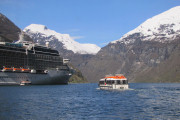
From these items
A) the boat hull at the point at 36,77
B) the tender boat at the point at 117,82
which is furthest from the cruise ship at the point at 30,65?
the tender boat at the point at 117,82

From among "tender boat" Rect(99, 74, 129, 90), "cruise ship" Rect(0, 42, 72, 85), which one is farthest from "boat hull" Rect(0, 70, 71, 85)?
"tender boat" Rect(99, 74, 129, 90)

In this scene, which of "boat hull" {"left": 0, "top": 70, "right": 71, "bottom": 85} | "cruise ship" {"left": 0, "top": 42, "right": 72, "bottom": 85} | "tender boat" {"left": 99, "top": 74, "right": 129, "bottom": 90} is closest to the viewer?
"tender boat" {"left": 99, "top": 74, "right": 129, "bottom": 90}

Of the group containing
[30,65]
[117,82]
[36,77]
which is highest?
[30,65]

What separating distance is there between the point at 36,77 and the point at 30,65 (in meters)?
8.71

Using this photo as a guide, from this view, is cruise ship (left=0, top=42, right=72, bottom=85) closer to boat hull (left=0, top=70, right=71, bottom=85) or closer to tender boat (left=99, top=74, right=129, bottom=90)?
boat hull (left=0, top=70, right=71, bottom=85)

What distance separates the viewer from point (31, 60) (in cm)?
15125

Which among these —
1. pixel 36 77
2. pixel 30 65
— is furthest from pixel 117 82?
pixel 30 65

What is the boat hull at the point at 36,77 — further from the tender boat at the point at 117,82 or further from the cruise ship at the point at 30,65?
the tender boat at the point at 117,82

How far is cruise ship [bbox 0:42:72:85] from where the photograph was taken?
13607cm

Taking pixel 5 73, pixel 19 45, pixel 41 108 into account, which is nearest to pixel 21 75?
pixel 5 73

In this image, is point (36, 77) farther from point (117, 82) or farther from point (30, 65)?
point (117, 82)

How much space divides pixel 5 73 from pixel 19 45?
73.0 ft

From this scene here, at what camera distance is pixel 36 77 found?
14450 cm

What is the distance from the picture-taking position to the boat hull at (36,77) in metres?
132
